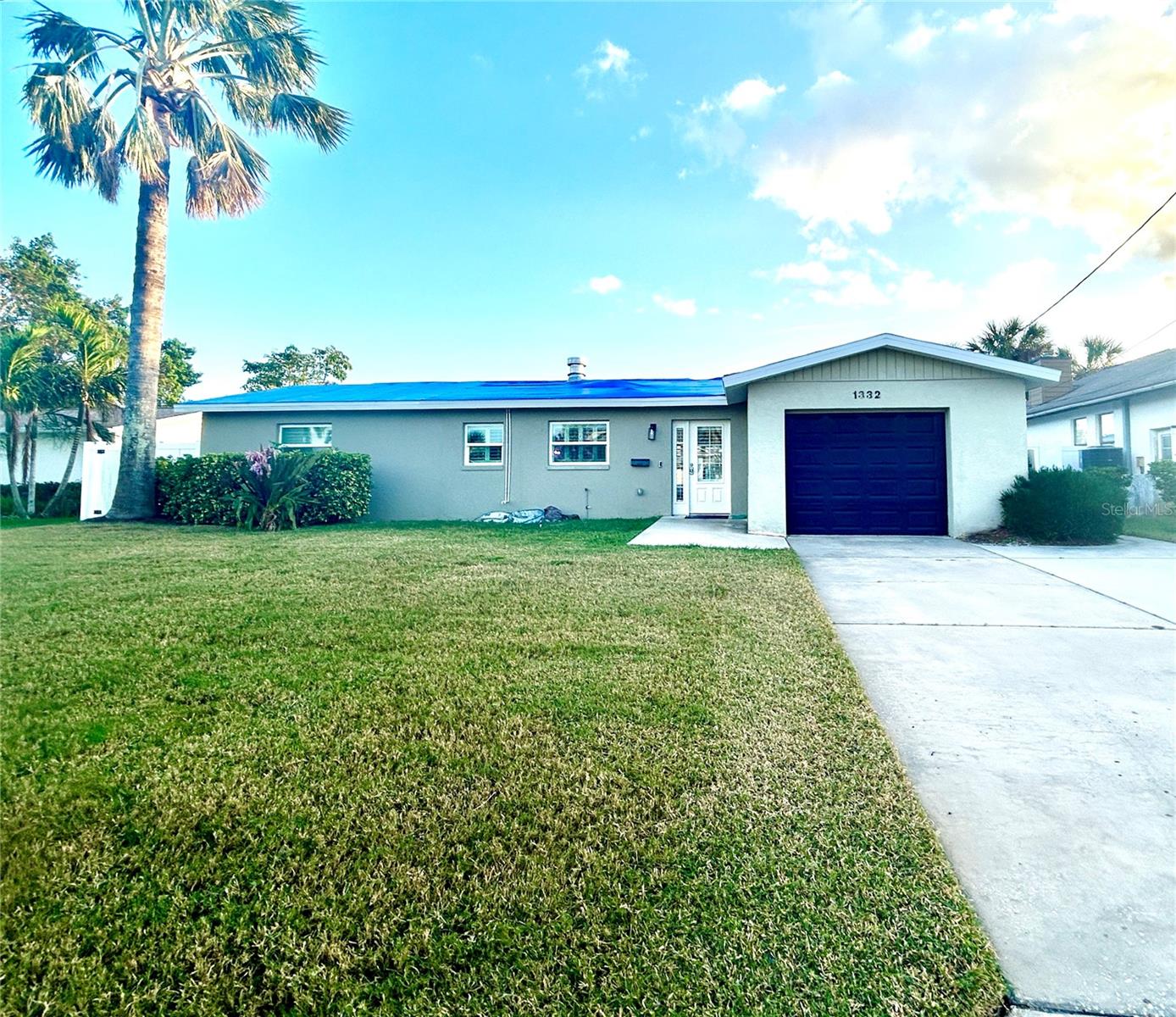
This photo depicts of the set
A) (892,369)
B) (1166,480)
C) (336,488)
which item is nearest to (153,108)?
(336,488)

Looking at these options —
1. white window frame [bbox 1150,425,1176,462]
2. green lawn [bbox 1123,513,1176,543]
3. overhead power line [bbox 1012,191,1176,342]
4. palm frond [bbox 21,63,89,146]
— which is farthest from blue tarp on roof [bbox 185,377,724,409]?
white window frame [bbox 1150,425,1176,462]

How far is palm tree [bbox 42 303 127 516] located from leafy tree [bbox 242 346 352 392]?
2257cm

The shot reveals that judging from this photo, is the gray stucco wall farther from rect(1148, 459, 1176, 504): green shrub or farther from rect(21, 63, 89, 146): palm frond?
rect(1148, 459, 1176, 504): green shrub

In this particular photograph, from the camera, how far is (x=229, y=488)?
435 inches

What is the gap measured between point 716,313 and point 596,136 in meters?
6.02

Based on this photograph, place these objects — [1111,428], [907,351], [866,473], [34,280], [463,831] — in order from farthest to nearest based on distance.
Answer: [34,280] → [1111,428] → [866,473] → [907,351] → [463,831]

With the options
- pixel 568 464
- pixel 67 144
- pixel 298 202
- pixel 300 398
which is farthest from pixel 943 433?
pixel 67 144

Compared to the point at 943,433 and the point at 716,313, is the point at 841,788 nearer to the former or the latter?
the point at 943,433

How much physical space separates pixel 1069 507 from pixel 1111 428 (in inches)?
458

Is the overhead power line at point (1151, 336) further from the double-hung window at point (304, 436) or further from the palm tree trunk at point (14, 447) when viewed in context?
the palm tree trunk at point (14, 447)

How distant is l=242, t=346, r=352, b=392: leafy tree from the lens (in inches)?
1421

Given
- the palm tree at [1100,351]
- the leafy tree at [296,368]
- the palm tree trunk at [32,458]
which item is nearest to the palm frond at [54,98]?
the palm tree trunk at [32,458]

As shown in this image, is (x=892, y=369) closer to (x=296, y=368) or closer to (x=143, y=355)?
(x=143, y=355)

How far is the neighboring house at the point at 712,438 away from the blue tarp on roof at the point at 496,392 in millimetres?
76
